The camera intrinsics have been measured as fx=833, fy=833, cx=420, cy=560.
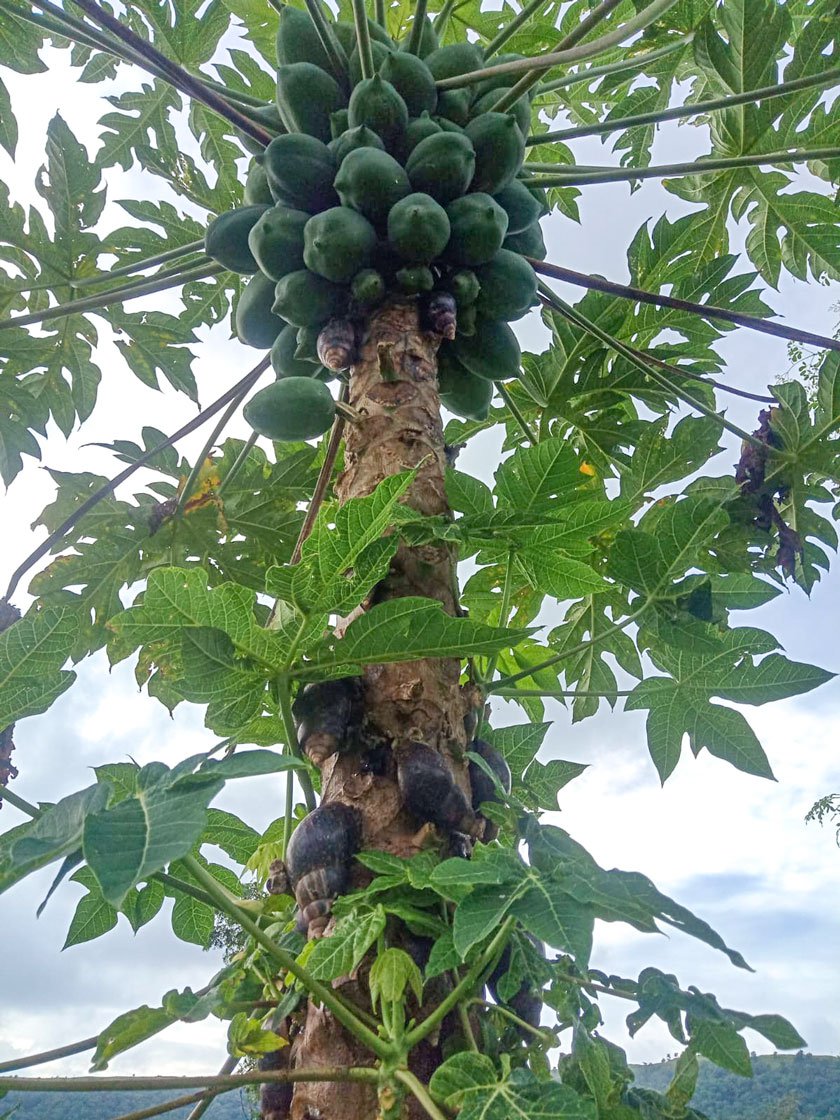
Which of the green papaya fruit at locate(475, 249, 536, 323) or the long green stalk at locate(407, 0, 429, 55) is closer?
the green papaya fruit at locate(475, 249, 536, 323)

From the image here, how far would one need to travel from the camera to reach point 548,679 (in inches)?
59.1

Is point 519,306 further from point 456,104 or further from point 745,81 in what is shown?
point 745,81

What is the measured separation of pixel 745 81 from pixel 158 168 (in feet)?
4.54

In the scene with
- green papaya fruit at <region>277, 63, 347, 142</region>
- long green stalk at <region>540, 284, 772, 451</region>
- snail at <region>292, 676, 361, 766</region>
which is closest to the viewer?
snail at <region>292, 676, 361, 766</region>

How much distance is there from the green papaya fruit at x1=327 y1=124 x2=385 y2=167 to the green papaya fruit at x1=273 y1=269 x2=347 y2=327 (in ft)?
0.74

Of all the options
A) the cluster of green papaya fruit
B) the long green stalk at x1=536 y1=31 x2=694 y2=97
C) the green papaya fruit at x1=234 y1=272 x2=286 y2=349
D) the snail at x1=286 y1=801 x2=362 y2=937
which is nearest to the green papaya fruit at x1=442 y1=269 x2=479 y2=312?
the cluster of green papaya fruit

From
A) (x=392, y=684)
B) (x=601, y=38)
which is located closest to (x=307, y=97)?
(x=601, y=38)

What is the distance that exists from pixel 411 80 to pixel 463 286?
447mm

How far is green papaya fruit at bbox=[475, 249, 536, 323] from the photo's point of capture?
140 cm

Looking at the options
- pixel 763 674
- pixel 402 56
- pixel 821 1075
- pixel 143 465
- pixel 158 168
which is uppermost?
pixel 158 168

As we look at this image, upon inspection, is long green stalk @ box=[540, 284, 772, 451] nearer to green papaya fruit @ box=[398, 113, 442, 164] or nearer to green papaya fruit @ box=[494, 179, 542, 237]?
green papaya fruit @ box=[494, 179, 542, 237]

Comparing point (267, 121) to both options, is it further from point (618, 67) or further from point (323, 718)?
point (323, 718)

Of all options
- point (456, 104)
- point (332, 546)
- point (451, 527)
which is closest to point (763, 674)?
point (451, 527)

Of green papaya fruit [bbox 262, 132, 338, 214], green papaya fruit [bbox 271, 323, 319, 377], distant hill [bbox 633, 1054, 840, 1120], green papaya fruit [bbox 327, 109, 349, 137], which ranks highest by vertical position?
green papaya fruit [bbox 327, 109, 349, 137]
